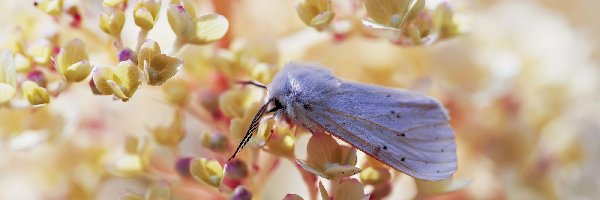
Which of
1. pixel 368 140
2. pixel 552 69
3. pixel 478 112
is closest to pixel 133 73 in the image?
pixel 368 140

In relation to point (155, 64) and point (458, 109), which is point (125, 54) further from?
point (458, 109)

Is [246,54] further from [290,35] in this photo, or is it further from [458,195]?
[458,195]

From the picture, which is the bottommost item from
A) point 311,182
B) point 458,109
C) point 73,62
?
point 458,109

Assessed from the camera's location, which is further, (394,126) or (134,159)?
(134,159)

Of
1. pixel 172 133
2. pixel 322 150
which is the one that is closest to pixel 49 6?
pixel 172 133

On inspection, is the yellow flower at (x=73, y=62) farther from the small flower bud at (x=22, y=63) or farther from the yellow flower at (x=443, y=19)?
the yellow flower at (x=443, y=19)
